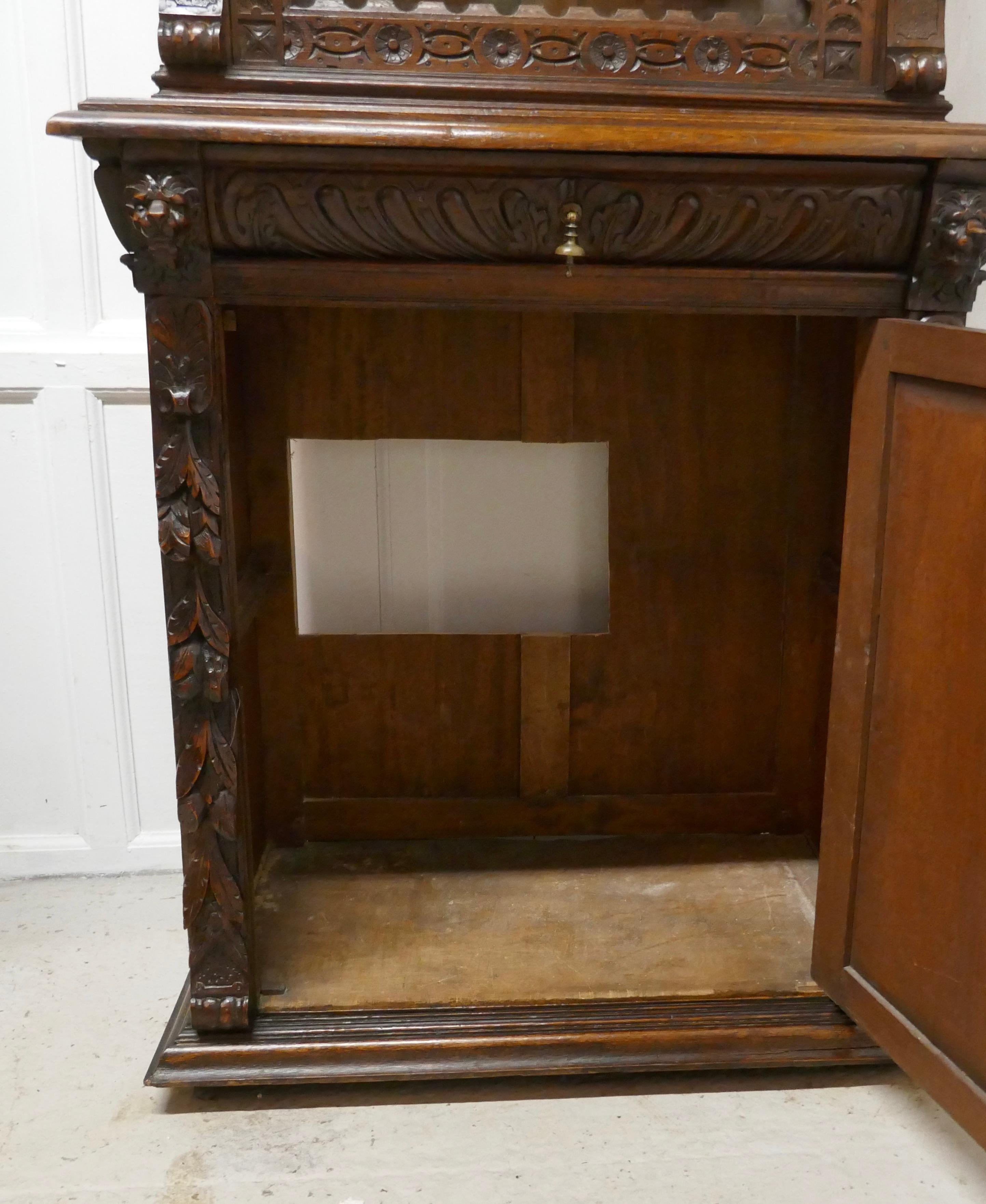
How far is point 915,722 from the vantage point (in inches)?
56.7

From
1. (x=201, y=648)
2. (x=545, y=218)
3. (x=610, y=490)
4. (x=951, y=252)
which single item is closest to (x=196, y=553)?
(x=201, y=648)

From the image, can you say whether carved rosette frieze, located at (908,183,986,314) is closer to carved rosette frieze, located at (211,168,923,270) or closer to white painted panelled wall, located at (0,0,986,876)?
carved rosette frieze, located at (211,168,923,270)

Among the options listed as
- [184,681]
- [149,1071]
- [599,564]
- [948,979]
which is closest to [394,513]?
[599,564]

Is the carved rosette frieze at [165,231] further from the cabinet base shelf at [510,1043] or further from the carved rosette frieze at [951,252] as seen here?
the cabinet base shelf at [510,1043]

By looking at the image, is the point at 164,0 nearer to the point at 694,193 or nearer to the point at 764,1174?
the point at 694,193

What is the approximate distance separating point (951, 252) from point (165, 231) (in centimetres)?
95

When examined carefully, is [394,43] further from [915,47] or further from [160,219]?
[915,47]

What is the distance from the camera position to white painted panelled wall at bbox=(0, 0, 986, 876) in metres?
Result: 1.91

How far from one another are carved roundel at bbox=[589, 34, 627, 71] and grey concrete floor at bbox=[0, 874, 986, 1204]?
138 cm

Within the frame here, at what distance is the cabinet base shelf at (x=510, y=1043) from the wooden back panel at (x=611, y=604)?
57 cm

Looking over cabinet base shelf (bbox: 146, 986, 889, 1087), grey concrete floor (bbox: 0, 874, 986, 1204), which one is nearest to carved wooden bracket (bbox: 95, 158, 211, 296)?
cabinet base shelf (bbox: 146, 986, 889, 1087)

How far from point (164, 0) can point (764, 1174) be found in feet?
5.32

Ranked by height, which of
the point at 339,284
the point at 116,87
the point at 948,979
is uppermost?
the point at 116,87

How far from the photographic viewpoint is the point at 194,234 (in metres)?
1.37
